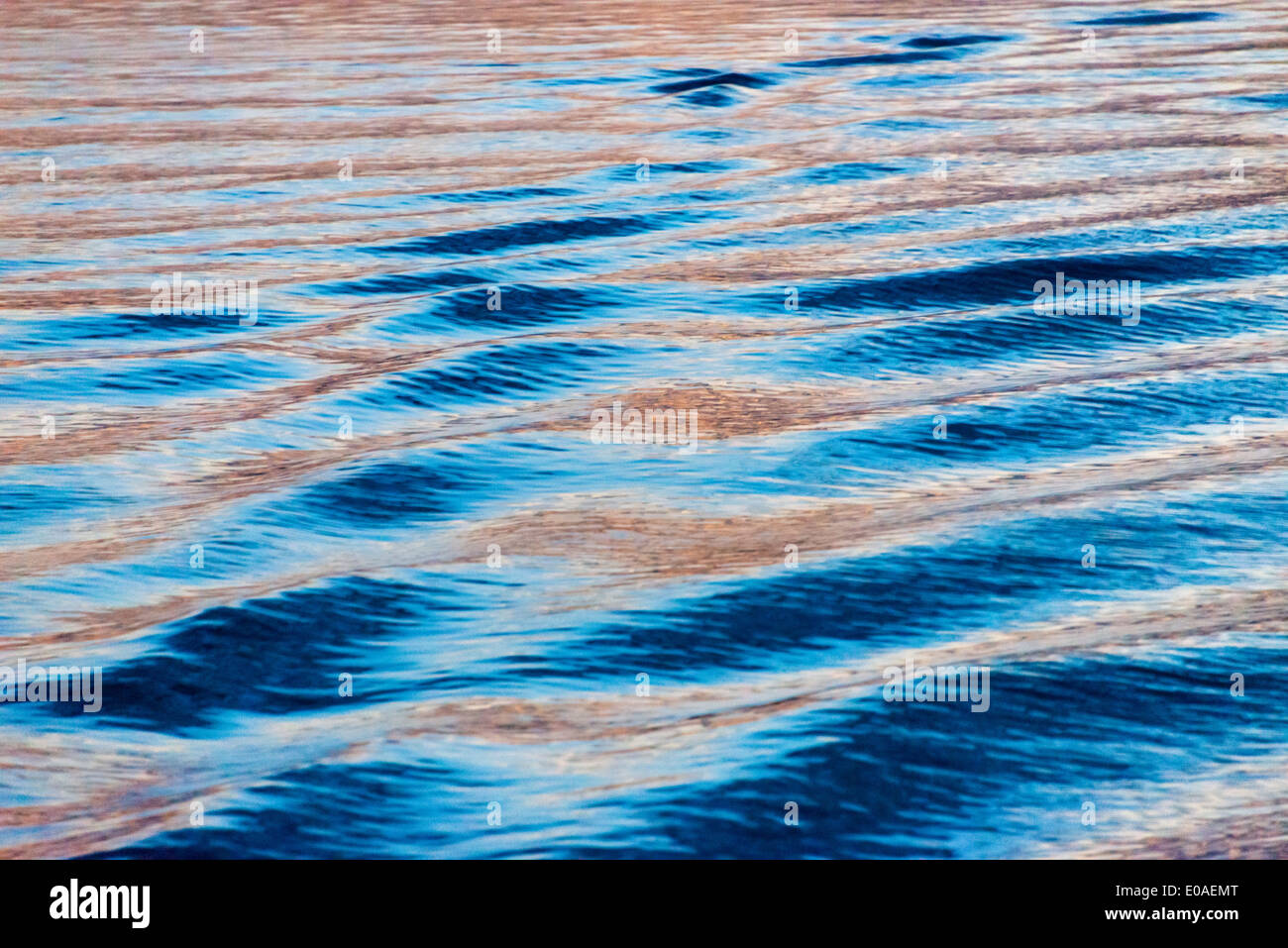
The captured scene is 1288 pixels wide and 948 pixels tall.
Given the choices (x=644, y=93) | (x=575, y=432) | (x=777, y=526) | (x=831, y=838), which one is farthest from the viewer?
(x=644, y=93)

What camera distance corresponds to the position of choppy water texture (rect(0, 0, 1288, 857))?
2.88 metres

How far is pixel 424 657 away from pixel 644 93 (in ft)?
30.5

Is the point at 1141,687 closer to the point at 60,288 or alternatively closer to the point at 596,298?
the point at 596,298

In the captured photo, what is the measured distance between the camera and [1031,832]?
8.98 feet

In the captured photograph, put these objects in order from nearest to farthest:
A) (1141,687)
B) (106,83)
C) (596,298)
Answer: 1. (1141,687)
2. (596,298)
3. (106,83)

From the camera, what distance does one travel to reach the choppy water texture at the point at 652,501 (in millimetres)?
2881

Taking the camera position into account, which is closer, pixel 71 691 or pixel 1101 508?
pixel 71 691

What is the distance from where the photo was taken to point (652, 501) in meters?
4.27

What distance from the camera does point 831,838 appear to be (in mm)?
2738

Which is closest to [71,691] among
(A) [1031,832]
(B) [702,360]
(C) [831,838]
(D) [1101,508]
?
(C) [831,838]

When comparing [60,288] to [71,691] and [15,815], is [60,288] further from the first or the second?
[15,815]

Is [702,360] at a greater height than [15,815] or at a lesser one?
greater

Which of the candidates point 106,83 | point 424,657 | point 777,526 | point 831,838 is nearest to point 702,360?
point 777,526
